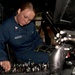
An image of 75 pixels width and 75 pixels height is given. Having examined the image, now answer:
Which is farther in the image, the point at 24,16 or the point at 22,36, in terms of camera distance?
the point at 22,36

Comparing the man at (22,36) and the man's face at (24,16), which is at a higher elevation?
the man's face at (24,16)

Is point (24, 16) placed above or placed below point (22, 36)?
above

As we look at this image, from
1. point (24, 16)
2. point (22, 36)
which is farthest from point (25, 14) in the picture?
point (22, 36)

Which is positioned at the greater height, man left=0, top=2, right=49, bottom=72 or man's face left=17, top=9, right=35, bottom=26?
man's face left=17, top=9, right=35, bottom=26

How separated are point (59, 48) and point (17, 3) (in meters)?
1.83

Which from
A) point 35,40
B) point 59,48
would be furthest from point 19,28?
point 59,48

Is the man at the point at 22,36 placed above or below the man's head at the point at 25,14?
below

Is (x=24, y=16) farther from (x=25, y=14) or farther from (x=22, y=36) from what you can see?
(x=22, y=36)

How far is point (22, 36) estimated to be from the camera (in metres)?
1.79

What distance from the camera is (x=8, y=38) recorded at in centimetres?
170

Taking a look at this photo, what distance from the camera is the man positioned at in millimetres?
1635

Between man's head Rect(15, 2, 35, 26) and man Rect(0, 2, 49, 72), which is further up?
man's head Rect(15, 2, 35, 26)

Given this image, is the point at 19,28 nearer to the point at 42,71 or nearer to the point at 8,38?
the point at 8,38

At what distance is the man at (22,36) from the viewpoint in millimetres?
1635
